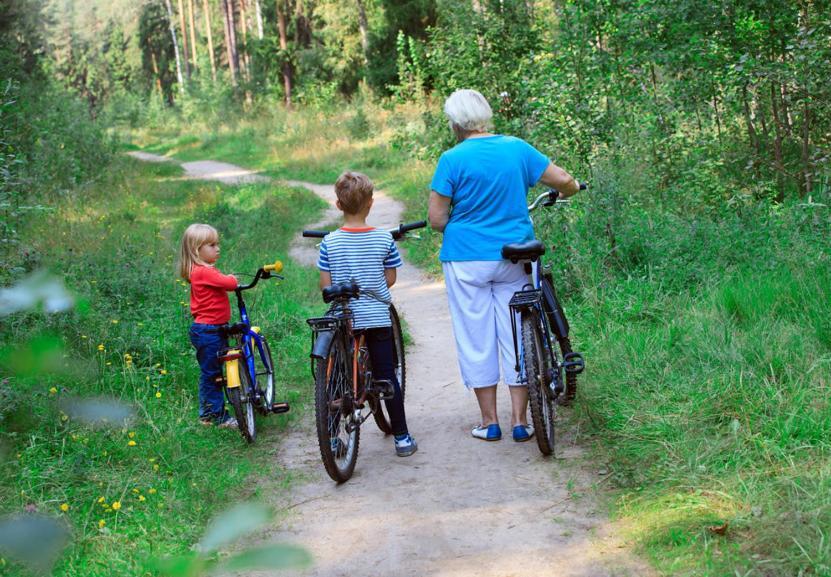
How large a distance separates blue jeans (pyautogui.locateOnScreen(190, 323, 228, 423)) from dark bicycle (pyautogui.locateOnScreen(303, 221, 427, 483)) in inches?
38.1

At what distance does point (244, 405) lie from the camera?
545 cm

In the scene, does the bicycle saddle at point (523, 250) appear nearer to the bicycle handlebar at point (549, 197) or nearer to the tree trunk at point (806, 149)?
the bicycle handlebar at point (549, 197)

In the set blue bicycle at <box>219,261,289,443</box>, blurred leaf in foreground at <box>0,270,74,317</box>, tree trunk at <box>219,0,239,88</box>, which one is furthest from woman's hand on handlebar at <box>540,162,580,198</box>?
tree trunk at <box>219,0,239,88</box>

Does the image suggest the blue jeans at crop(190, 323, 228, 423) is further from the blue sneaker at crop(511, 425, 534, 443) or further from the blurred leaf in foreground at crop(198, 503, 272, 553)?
the blurred leaf in foreground at crop(198, 503, 272, 553)

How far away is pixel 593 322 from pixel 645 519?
312 centimetres

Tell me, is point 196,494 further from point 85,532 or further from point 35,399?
point 35,399

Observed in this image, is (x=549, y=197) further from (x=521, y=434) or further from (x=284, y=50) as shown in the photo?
(x=284, y=50)

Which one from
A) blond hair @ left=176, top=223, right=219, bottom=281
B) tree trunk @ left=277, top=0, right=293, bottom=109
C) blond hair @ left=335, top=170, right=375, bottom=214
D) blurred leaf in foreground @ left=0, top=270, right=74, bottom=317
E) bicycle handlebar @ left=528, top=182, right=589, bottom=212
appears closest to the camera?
blurred leaf in foreground @ left=0, top=270, right=74, bottom=317

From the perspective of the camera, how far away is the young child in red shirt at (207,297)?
542 centimetres

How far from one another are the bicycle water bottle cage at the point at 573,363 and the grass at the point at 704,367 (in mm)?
327

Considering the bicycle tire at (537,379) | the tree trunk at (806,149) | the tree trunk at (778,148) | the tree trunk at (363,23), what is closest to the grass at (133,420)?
the bicycle tire at (537,379)

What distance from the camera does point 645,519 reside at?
386cm

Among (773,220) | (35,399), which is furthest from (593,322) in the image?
(35,399)

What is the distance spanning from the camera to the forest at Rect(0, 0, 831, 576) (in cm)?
373
